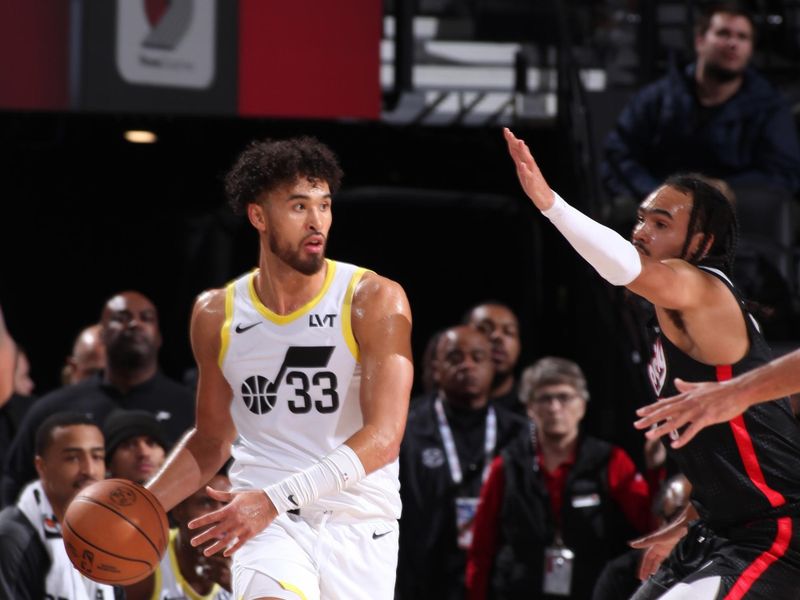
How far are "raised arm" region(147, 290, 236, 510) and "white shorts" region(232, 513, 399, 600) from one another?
411 millimetres

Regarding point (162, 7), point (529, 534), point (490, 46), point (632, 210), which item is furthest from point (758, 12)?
point (529, 534)

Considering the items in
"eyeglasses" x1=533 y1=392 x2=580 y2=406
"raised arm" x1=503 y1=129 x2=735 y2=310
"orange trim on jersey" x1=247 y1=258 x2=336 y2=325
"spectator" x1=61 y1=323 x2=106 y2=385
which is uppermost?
"raised arm" x1=503 y1=129 x2=735 y2=310

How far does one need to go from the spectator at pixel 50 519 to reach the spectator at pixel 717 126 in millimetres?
3914

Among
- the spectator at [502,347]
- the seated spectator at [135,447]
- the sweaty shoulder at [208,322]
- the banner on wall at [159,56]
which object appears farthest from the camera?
the banner on wall at [159,56]

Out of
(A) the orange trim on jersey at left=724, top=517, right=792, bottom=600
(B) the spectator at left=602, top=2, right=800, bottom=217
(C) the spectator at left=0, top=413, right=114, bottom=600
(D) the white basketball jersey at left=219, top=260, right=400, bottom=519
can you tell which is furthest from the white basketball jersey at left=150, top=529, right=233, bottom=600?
(B) the spectator at left=602, top=2, right=800, bottom=217

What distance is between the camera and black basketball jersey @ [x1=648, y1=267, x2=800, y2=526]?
15.3 ft

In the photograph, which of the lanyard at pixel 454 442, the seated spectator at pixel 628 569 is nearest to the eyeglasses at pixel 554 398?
the lanyard at pixel 454 442

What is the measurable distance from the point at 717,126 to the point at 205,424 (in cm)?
489

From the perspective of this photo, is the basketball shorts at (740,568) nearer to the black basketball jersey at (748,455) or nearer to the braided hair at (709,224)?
the black basketball jersey at (748,455)

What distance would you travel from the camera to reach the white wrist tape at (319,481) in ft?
15.0

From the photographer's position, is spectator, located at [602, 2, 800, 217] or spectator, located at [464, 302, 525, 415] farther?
spectator, located at [602, 2, 800, 217]

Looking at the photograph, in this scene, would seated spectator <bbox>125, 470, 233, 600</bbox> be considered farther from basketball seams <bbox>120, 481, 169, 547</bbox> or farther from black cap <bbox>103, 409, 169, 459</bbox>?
basketball seams <bbox>120, 481, 169, 547</bbox>

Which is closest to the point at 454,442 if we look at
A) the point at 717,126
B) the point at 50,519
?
the point at 50,519

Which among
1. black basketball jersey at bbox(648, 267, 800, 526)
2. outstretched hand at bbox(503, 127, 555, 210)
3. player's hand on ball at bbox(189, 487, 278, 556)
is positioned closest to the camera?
player's hand on ball at bbox(189, 487, 278, 556)
